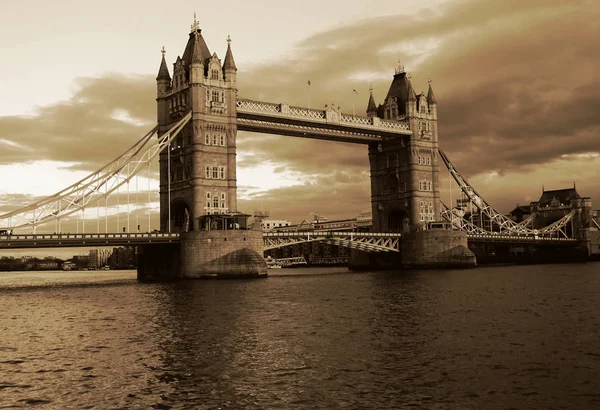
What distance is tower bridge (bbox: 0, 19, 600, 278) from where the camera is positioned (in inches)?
3450

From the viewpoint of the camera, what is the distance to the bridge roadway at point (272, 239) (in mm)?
77562

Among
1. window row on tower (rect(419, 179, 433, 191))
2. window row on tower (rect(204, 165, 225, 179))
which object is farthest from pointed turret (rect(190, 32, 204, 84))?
window row on tower (rect(419, 179, 433, 191))

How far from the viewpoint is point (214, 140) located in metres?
96.7

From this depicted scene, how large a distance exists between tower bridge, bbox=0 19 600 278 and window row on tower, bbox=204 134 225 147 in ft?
0.49

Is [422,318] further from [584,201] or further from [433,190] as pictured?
[584,201]

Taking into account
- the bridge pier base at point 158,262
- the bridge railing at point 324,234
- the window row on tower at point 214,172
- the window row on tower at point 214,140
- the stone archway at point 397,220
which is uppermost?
the window row on tower at point 214,140

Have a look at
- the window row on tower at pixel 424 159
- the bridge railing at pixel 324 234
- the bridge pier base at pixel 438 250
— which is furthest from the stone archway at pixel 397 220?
the bridge pier base at pixel 438 250

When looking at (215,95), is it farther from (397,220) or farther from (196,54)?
(397,220)

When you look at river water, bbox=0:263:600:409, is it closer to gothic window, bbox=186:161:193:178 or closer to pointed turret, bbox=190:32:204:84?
gothic window, bbox=186:161:193:178

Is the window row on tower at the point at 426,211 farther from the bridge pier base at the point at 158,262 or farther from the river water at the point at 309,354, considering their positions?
the river water at the point at 309,354

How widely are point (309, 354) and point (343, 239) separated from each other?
78.4 m

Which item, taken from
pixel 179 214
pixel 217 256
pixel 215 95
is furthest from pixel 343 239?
pixel 215 95

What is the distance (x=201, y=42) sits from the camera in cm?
10175

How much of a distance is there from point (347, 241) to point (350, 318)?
219 feet
